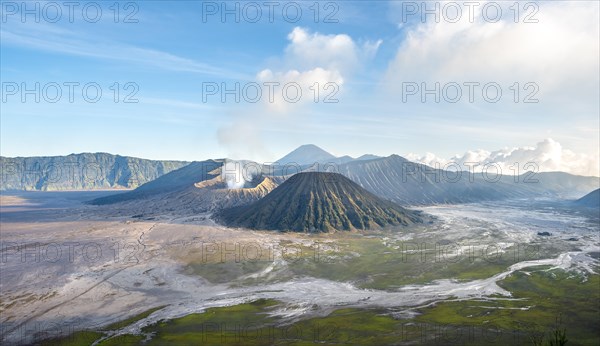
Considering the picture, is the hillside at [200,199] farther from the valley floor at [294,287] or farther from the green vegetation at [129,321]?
the green vegetation at [129,321]

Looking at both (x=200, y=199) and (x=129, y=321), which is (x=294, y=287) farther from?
(x=200, y=199)

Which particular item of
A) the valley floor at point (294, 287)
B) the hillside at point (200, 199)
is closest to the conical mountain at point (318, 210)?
the valley floor at point (294, 287)

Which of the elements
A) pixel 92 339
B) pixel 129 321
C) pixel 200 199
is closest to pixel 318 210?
pixel 200 199

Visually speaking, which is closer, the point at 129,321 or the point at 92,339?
the point at 92,339

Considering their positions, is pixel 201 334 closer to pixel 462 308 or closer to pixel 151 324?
pixel 151 324

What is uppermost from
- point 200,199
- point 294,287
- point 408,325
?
point 200,199

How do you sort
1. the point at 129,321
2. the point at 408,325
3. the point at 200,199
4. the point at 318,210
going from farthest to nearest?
the point at 200,199 → the point at 318,210 → the point at 129,321 → the point at 408,325

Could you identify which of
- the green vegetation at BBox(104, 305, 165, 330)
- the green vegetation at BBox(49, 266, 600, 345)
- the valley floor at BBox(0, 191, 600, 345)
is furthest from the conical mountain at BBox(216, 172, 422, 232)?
the green vegetation at BBox(104, 305, 165, 330)
